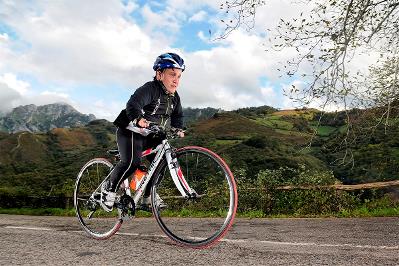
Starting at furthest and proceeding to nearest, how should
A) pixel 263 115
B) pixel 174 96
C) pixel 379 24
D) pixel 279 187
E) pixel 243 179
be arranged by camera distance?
pixel 263 115
pixel 243 179
pixel 279 187
pixel 379 24
pixel 174 96

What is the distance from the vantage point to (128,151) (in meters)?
4.99

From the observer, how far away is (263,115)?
127m

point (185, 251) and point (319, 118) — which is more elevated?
point (319, 118)

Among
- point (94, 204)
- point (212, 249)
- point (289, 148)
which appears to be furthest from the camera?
point (289, 148)

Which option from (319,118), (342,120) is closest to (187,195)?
(319,118)

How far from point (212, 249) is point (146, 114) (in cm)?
178

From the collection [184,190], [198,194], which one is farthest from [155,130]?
[198,194]

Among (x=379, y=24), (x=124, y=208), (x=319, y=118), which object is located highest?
(x=379, y=24)

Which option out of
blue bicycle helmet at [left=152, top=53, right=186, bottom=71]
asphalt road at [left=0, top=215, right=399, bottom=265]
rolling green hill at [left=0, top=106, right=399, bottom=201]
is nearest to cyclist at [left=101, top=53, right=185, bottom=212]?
blue bicycle helmet at [left=152, top=53, right=186, bottom=71]

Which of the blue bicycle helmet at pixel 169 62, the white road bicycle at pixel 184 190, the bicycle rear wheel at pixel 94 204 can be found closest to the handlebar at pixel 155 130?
the white road bicycle at pixel 184 190

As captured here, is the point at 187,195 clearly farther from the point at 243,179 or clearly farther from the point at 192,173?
the point at 243,179

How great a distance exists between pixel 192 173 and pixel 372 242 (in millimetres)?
2352

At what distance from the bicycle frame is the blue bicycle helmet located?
2.87ft

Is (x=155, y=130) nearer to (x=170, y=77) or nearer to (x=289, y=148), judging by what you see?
(x=170, y=77)
